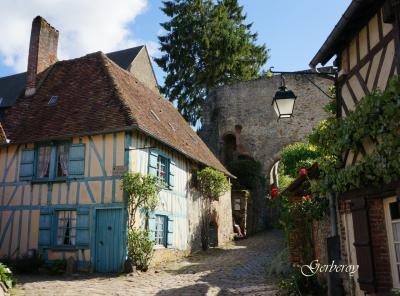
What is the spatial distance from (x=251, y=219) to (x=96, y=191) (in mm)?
11489

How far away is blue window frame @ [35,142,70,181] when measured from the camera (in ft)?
35.9

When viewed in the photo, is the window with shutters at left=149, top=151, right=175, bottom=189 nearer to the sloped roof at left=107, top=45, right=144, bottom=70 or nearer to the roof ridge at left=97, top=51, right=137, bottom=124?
the roof ridge at left=97, top=51, right=137, bottom=124

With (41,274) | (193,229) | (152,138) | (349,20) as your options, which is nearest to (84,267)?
(41,274)

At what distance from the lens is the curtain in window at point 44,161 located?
11109 mm

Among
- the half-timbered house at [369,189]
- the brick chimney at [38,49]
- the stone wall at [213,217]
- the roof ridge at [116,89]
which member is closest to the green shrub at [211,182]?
the stone wall at [213,217]

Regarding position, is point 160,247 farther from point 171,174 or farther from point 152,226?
point 171,174

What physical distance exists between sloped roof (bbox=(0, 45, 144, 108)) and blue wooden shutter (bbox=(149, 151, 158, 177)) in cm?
580

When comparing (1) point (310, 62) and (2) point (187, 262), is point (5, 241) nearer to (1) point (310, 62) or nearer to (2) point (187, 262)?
(2) point (187, 262)

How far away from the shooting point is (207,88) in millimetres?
26406

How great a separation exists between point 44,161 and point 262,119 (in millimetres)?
13551

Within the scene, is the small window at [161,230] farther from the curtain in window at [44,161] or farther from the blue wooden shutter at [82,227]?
the curtain in window at [44,161]

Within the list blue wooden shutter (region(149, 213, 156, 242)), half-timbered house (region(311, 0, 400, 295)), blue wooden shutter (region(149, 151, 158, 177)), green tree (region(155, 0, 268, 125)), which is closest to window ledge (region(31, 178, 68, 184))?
blue wooden shutter (region(149, 151, 158, 177))

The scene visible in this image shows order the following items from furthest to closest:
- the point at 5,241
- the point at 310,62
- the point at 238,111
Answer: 1. the point at 238,111
2. the point at 5,241
3. the point at 310,62

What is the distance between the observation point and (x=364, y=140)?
521 cm
